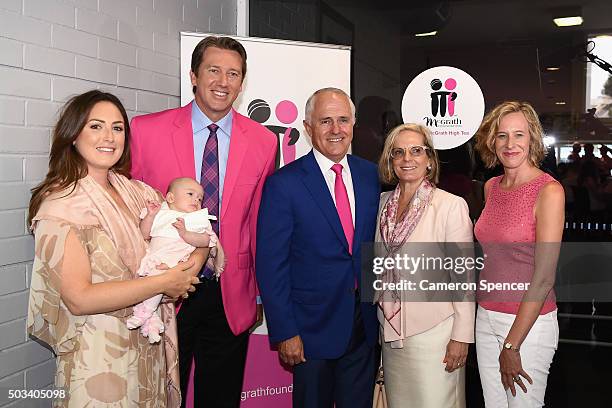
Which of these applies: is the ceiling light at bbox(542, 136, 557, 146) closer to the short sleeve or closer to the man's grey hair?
the man's grey hair

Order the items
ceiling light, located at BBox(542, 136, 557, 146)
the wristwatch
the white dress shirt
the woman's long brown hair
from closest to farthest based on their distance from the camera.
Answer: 1. the woman's long brown hair
2. the wristwatch
3. the white dress shirt
4. ceiling light, located at BBox(542, 136, 557, 146)

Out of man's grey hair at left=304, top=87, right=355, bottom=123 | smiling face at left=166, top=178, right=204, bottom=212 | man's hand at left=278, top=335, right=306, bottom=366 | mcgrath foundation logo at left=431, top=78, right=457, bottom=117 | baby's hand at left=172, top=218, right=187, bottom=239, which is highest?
mcgrath foundation logo at left=431, top=78, right=457, bottom=117

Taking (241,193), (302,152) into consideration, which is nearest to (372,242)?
(241,193)

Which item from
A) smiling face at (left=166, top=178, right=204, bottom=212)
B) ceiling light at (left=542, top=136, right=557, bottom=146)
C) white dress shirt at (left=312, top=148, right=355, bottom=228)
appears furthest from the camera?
ceiling light at (left=542, top=136, right=557, bottom=146)

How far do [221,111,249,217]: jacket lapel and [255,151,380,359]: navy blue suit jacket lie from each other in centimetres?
18

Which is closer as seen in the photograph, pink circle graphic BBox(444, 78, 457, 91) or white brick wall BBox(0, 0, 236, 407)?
white brick wall BBox(0, 0, 236, 407)

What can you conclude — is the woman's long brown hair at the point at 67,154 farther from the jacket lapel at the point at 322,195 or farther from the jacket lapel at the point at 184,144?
the jacket lapel at the point at 322,195

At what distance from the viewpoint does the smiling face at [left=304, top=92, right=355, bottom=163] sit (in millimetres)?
2600

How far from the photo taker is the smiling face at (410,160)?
8.32ft

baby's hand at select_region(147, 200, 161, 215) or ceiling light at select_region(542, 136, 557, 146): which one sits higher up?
ceiling light at select_region(542, 136, 557, 146)

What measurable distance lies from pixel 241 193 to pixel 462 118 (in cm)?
178

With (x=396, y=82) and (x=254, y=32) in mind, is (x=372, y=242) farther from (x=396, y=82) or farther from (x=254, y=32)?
(x=254, y=32)

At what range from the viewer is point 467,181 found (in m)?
3.72

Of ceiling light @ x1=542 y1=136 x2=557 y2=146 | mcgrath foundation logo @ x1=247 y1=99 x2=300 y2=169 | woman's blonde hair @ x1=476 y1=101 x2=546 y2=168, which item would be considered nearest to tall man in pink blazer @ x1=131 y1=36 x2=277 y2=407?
mcgrath foundation logo @ x1=247 y1=99 x2=300 y2=169
